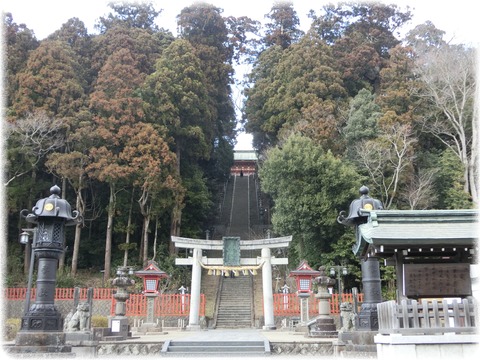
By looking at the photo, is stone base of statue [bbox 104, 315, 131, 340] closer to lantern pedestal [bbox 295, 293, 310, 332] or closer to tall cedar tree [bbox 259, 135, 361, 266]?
lantern pedestal [bbox 295, 293, 310, 332]

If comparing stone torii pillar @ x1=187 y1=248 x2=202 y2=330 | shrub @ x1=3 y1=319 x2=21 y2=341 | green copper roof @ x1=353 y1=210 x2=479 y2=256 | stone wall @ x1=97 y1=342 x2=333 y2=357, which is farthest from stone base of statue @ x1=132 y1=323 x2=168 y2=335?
green copper roof @ x1=353 y1=210 x2=479 y2=256

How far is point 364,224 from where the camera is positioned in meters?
10.7

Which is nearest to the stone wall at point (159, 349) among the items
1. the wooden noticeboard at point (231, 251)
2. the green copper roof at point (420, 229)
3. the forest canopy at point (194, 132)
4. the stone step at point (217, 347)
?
the stone step at point (217, 347)

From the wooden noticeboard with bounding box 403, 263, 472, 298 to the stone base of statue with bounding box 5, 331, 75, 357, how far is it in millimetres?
7630

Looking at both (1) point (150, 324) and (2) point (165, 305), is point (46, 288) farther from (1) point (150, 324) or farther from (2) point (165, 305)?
(2) point (165, 305)

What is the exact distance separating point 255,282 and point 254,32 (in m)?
Answer: 23.6

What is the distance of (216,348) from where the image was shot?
12617mm

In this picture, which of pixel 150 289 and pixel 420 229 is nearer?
pixel 420 229

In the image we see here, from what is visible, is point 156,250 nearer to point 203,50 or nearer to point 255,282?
point 255,282

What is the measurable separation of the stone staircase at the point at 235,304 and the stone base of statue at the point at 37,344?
11.8 meters

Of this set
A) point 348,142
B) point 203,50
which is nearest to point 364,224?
point 348,142

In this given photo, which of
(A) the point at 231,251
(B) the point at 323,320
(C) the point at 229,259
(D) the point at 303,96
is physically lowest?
(B) the point at 323,320

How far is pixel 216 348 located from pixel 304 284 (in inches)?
301

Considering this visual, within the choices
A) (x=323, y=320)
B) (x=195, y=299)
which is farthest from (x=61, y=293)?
(x=323, y=320)
